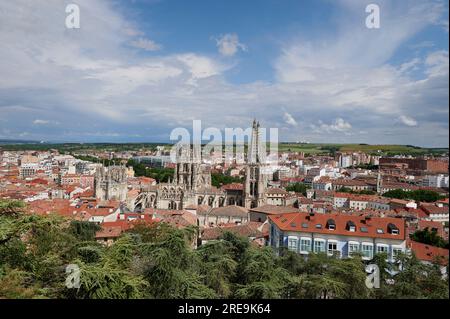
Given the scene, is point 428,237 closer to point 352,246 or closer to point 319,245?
point 352,246

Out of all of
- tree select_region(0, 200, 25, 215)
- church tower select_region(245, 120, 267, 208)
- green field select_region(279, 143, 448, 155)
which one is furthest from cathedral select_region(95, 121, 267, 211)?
tree select_region(0, 200, 25, 215)

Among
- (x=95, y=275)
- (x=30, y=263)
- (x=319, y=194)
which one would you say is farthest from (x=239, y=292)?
(x=319, y=194)

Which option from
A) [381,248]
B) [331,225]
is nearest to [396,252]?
[381,248]

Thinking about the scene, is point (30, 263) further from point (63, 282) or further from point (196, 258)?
point (196, 258)

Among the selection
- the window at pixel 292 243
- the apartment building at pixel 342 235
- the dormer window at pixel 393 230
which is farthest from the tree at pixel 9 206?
the dormer window at pixel 393 230

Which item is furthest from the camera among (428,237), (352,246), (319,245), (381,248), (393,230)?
(428,237)
